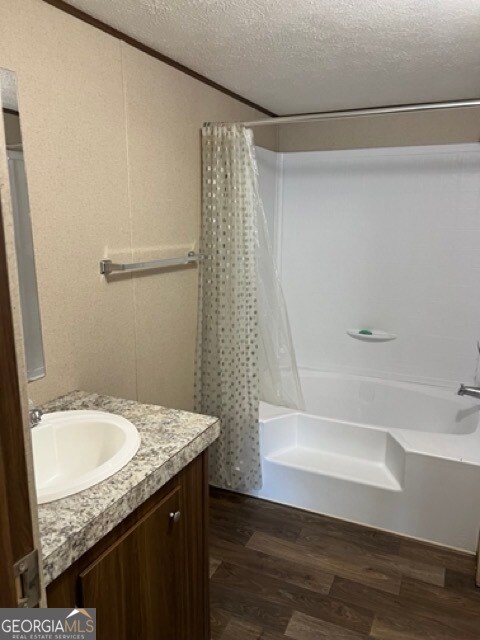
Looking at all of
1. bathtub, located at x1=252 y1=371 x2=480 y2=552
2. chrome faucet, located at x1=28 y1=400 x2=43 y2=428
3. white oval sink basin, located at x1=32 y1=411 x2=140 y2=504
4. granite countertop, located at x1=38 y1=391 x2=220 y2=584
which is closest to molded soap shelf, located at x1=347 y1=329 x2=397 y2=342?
bathtub, located at x1=252 y1=371 x2=480 y2=552

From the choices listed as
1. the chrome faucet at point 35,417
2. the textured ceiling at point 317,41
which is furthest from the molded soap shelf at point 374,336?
the chrome faucet at point 35,417

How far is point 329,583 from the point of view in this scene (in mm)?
1993

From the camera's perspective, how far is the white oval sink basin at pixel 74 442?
1.36 meters

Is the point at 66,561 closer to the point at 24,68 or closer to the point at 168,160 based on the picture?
the point at 24,68

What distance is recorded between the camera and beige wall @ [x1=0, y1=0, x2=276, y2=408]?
1.47 metres

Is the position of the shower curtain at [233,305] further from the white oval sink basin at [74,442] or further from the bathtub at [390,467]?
the white oval sink basin at [74,442]

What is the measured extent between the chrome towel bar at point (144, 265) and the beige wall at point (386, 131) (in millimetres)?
1470

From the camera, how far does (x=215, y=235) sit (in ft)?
7.80

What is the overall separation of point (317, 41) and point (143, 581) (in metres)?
1.92

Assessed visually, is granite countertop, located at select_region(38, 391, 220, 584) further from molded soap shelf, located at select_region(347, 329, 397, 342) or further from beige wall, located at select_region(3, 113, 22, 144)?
molded soap shelf, located at select_region(347, 329, 397, 342)

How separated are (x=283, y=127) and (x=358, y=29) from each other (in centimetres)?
166

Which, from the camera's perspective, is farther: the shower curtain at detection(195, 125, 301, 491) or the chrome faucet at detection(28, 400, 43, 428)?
the shower curtain at detection(195, 125, 301, 491)

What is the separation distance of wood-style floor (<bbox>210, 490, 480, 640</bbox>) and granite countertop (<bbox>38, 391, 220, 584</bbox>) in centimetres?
92

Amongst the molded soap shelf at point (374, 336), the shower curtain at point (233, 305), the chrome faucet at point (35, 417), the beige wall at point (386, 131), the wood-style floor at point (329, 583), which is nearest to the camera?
Result: the chrome faucet at point (35, 417)
